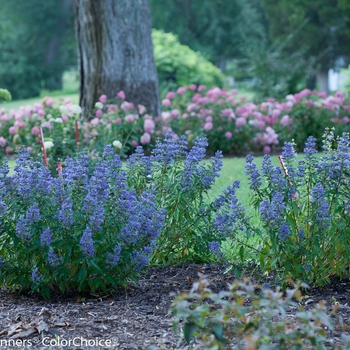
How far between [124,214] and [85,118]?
20.4 feet

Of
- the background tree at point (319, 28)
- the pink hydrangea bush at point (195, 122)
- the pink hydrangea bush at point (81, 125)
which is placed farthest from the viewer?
the background tree at point (319, 28)

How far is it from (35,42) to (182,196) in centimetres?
3368

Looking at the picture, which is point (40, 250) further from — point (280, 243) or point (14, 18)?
point (14, 18)

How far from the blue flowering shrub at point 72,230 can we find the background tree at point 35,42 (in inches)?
1212

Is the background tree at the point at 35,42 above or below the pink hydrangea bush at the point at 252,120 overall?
above

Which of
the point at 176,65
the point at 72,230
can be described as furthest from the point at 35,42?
the point at 72,230

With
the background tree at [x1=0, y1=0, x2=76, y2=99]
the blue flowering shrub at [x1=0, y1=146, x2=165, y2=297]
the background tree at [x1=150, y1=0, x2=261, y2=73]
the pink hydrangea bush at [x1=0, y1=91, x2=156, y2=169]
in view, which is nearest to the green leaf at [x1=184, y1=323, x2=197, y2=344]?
the blue flowering shrub at [x1=0, y1=146, x2=165, y2=297]

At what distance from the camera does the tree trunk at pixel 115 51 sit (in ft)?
31.9

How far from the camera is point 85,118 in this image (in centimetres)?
980

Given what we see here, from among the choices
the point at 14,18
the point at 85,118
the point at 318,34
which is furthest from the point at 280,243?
the point at 14,18

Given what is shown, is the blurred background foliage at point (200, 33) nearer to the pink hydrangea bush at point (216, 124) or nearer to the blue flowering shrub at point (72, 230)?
the pink hydrangea bush at point (216, 124)

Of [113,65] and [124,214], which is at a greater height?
[113,65]

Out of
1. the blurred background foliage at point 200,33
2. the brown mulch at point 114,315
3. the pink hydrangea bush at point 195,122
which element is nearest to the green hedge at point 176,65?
the blurred background foliage at point 200,33

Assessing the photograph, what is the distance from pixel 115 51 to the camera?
9828mm
